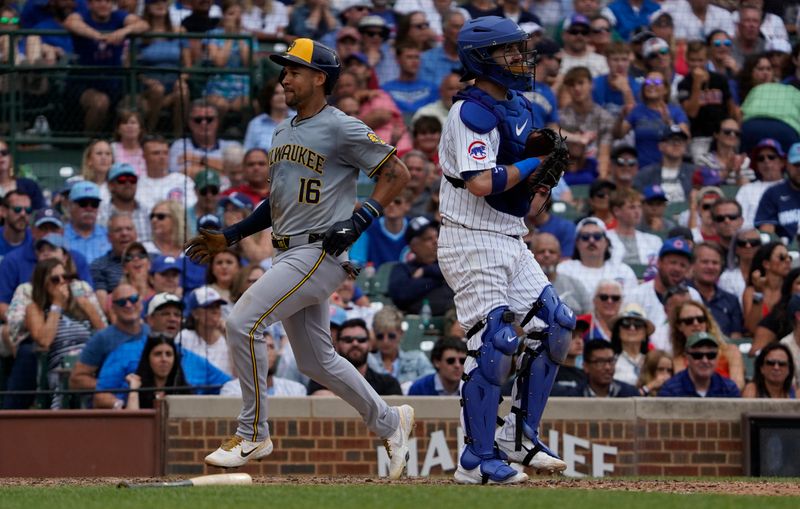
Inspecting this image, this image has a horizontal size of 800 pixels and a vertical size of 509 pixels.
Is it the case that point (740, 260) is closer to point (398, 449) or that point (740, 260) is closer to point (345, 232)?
point (398, 449)

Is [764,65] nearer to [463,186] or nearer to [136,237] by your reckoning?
[136,237]

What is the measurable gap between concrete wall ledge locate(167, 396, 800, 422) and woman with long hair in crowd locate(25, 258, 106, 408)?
4.00ft

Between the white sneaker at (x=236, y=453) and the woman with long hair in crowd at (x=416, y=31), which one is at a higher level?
the woman with long hair in crowd at (x=416, y=31)

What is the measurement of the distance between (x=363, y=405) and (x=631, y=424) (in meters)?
2.62

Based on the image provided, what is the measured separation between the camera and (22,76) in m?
11.4

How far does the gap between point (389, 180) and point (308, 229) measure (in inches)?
17.0

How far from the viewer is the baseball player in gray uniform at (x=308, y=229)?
6.72 metres

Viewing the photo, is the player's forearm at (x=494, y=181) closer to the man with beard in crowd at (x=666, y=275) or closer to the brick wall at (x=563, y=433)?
the brick wall at (x=563, y=433)

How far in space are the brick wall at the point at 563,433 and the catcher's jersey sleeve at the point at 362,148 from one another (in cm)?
260

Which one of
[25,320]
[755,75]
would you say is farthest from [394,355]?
[755,75]

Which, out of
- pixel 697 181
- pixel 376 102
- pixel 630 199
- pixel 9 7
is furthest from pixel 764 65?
pixel 9 7

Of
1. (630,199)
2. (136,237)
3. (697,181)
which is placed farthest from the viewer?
(697,181)

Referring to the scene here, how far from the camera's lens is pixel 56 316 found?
10.0 metres

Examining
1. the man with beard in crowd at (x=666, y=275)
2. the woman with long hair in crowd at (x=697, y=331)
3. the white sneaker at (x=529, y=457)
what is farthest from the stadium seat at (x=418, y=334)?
the white sneaker at (x=529, y=457)
